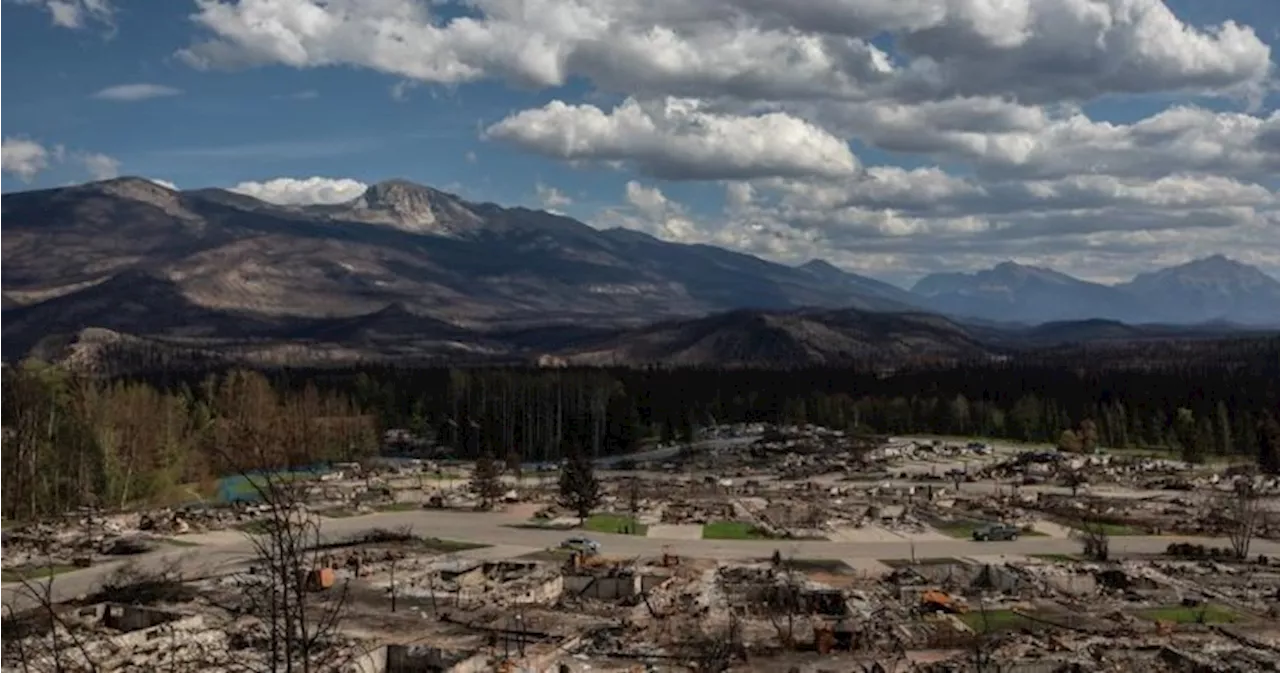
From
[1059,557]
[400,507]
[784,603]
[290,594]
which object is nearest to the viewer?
[290,594]

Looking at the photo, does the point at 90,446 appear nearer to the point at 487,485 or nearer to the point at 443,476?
the point at 487,485

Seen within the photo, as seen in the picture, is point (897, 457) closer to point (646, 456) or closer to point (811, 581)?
point (646, 456)

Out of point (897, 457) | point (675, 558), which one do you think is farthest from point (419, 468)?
point (675, 558)

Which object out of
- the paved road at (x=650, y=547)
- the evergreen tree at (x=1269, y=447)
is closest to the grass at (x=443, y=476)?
the paved road at (x=650, y=547)

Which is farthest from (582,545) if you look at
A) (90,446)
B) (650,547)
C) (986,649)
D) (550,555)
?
(90,446)

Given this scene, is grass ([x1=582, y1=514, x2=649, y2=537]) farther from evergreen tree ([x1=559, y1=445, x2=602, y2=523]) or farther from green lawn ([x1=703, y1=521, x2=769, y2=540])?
green lawn ([x1=703, y1=521, x2=769, y2=540])

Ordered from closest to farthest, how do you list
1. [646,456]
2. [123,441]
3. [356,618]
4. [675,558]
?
[356,618] → [675,558] → [123,441] → [646,456]

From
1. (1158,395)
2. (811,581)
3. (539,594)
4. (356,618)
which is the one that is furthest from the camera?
(1158,395)
